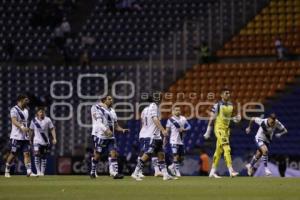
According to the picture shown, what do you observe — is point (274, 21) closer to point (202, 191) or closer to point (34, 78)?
point (34, 78)

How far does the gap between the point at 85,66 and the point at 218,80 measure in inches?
256

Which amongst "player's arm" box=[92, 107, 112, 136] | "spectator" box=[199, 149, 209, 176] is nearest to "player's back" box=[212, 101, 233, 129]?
"player's arm" box=[92, 107, 112, 136]

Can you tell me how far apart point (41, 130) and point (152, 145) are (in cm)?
608

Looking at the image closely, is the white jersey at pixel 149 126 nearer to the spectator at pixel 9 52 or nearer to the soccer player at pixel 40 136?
the soccer player at pixel 40 136

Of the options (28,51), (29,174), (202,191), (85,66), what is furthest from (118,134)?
(202,191)

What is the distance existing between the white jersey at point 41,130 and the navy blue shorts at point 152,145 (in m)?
5.52

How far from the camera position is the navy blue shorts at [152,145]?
27.2 meters

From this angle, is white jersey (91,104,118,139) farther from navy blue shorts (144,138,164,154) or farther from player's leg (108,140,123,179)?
navy blue shorts (144,138,164,154)

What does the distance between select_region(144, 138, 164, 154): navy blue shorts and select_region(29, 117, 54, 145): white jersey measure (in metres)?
5.52

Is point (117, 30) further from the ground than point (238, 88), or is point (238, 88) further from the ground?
point (117, 30)

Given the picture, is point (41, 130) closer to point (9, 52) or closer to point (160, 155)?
point (160, 155)

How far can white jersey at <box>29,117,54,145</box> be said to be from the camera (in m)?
31.8

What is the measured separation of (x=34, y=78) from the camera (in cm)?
4338

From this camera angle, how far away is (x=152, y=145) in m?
27.2
